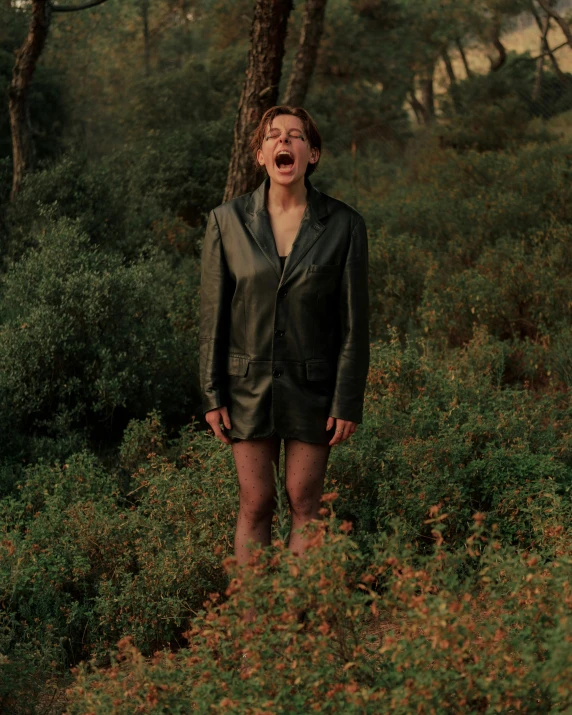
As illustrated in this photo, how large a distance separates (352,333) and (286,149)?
0.79 meters

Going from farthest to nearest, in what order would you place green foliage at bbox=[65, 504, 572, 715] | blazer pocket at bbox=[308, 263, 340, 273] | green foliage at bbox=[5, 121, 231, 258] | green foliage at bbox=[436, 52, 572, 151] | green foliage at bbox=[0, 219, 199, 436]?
green foliage at bbox=[436, 52, 572, 151] < green foliage at bbox=[5, 121, 231, 258] < green foliage at bbox=[0, 219, 199, 436] < blazer pocket at bbox=[308, 263, 340, 273] < green foliage at bbox=[65, 504, 572, 715]

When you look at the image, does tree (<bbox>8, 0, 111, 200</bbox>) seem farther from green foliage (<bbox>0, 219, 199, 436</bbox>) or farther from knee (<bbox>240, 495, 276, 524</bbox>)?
knee (<bbox>240, 495, 276, 524</bbox>)

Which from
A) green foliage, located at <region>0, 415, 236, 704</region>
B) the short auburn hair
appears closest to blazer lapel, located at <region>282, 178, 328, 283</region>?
the short auburn hair

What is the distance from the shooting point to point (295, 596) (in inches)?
126

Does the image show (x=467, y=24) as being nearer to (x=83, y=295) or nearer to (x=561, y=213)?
(x=561, y=213)

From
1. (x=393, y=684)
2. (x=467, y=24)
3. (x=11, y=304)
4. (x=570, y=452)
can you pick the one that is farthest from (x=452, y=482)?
(x=467, y=24)

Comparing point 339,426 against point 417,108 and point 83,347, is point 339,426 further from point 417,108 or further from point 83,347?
point 417,108

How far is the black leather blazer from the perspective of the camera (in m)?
4.06

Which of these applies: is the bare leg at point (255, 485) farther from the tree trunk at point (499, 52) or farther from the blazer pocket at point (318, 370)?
the tree trunk at point (499, 52)

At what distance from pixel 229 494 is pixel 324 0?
Answer: 11.1 meters

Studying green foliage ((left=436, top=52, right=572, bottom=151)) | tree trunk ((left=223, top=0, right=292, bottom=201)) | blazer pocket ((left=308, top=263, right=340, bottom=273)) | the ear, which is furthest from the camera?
green foliage ((left=436, top=52, right=572, bottom=151))

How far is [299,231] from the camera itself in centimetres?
409

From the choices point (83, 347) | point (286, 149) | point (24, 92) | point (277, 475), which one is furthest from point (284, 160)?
point (24, 92)

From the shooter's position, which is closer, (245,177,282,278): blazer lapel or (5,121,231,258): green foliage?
(245,177,282,278): blazer lapel
